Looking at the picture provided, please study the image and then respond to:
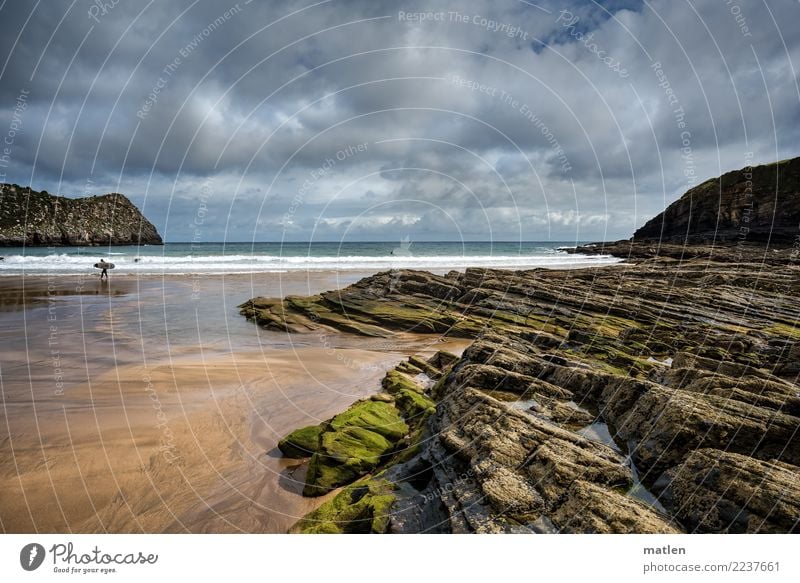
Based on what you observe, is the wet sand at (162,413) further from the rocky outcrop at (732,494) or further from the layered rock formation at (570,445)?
the rocky outcrop at (732,494)

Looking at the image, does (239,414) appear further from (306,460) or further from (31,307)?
(31,307)

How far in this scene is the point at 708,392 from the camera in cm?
680

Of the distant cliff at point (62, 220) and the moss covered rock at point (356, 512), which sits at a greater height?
the distant cliff at point (62, 220)

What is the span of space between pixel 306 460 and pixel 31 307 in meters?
28.7

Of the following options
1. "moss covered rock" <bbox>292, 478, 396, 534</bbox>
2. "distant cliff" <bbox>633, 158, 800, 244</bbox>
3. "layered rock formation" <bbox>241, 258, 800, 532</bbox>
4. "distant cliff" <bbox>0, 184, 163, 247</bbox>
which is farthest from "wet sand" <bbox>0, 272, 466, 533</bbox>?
"distant cliff" <bbox>0, 184, 163, 247</bbox>

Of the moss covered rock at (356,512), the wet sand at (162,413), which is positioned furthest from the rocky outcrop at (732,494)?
the wet sand at (162,413)

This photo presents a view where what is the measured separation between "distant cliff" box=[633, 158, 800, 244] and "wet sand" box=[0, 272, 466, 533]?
81332mm

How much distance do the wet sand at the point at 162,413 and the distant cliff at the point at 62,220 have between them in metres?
120

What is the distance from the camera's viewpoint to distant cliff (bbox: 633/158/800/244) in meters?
70.5

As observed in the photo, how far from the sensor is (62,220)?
11869cm

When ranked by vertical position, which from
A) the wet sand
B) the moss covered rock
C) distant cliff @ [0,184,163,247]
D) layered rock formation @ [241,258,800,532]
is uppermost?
distant cliff @ [0,184,163,247]

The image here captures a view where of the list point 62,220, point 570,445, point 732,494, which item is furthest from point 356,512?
point 62,220

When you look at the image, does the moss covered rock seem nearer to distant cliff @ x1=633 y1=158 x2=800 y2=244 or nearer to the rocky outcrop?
the rocky outcrop

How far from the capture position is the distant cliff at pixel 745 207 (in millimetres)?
70500
